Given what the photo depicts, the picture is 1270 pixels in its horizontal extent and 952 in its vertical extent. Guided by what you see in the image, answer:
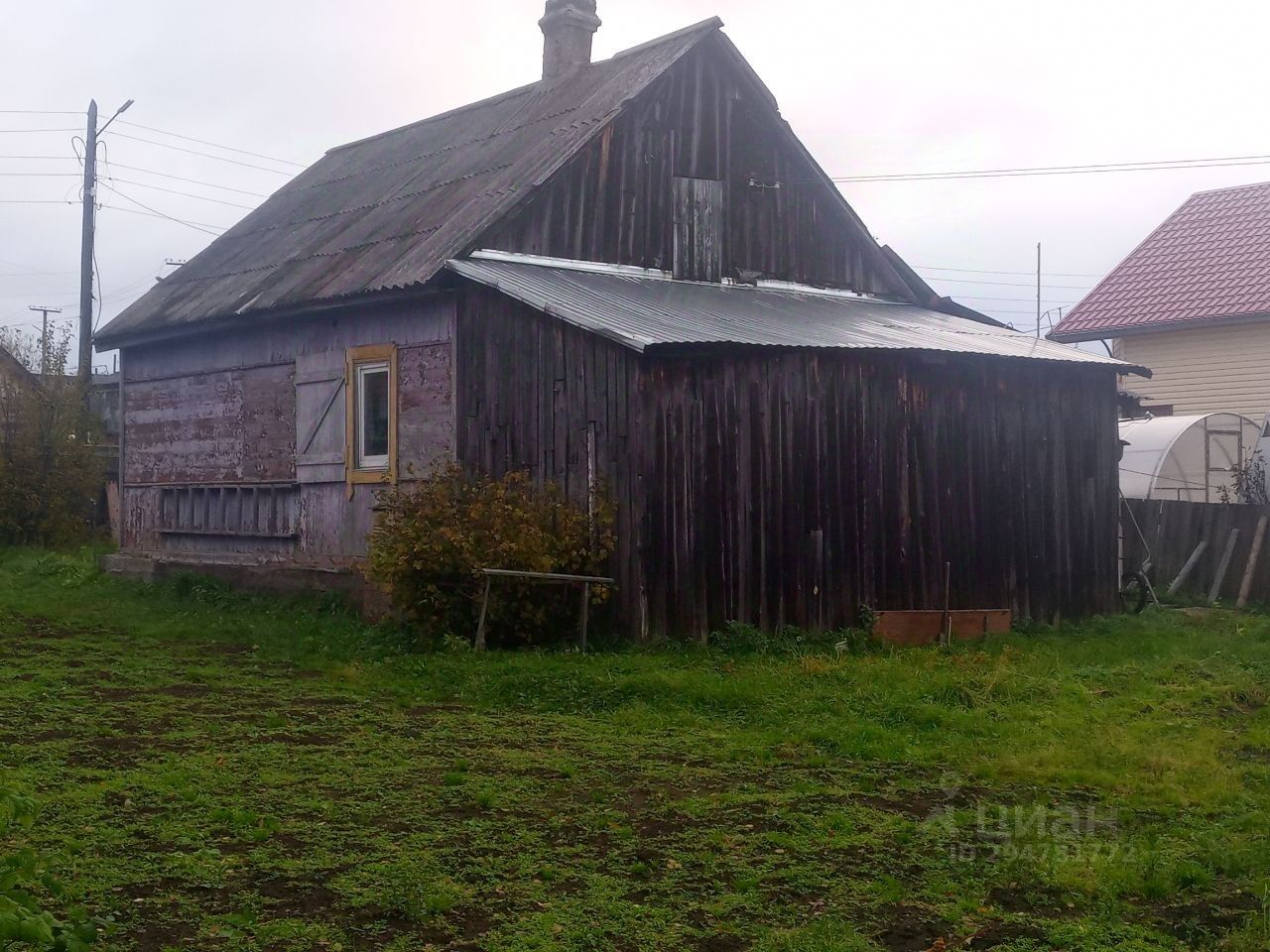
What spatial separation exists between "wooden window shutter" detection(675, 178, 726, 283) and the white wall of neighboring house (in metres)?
13.0

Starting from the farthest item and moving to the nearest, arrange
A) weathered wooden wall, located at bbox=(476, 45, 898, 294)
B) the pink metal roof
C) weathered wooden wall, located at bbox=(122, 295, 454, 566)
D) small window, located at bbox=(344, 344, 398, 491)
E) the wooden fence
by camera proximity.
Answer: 1. the pink metal roof
2. the wooden fence
3. weathered wooden wall, located at bbox=(476, 45, 898, 294)
4. small window, located at bbox=(344, 344, 398, 491)
5. weathered wooden wall, located at bbox=(122, 295, 454, 566)

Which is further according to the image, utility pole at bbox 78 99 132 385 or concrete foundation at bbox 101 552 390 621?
utility pole at bbox 78 99 132 385

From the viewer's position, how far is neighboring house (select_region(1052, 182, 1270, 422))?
26.2 m

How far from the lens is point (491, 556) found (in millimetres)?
12414

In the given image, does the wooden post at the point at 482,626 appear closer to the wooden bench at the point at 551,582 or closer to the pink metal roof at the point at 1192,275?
the wooden bench at the point at 551,582

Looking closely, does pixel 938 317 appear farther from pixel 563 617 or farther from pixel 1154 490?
pixel 563 617

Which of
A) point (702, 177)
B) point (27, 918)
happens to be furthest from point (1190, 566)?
point (27, 918)

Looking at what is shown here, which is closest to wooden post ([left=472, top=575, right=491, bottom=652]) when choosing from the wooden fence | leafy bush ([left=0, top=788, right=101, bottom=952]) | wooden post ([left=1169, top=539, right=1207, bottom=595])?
leafy bush ([left=0, top=788, right=101, bottom=952])

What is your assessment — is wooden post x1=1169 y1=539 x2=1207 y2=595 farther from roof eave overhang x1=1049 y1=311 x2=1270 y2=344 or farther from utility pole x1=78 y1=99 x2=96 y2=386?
utility pole x1=78 y1=99 x2=96 y2=386

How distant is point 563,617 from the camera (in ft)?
42.7

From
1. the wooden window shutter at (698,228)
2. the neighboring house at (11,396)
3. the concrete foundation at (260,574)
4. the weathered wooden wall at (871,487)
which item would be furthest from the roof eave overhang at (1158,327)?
the neighboring house at (11,396)

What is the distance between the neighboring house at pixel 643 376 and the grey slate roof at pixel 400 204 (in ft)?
0.23

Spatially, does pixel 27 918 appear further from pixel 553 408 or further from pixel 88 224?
pixel 88 224

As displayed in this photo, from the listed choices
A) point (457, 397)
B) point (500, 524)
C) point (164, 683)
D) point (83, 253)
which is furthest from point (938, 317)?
point (83, 253)
